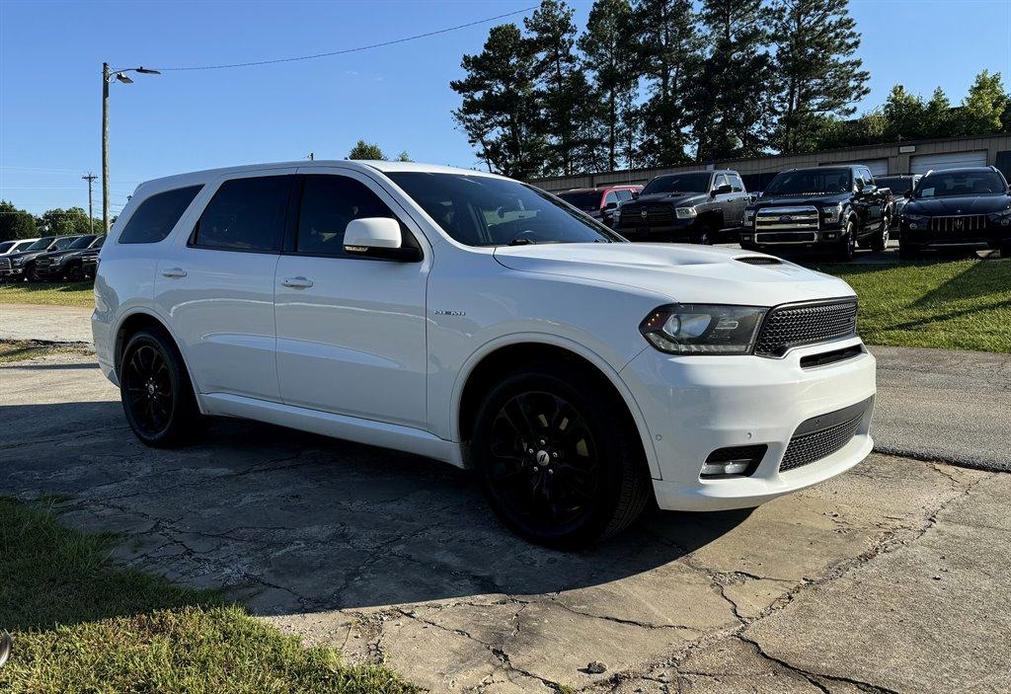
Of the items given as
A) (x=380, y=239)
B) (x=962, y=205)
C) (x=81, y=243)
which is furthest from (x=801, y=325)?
(x=81, y=243)

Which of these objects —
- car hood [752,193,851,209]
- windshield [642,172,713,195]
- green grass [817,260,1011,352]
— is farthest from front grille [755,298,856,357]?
windshield [642,172,713,195]

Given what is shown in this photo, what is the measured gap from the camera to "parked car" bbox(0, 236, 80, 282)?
3183 centimetres

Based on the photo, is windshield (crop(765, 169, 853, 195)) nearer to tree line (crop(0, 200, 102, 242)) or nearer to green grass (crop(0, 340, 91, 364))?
green grass (crop(0, 340, 91, 364))

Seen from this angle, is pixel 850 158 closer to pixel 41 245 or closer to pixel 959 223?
pixel 959 223

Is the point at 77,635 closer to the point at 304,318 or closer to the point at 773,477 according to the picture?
the point at 304,318

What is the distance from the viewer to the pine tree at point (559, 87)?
193 ft

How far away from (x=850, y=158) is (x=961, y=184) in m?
28.6

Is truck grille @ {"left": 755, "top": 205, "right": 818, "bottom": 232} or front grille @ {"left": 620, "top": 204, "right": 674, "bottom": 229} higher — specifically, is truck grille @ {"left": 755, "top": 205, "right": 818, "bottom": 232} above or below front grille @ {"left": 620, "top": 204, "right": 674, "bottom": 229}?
below

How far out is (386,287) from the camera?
4133 millimetres

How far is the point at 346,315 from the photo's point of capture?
428 centimetres

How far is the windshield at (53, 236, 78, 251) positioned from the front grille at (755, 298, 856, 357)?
3332cm

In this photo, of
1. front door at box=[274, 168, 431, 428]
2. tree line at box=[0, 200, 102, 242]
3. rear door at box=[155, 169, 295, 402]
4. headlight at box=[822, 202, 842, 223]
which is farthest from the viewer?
tree line at box=[0, 200, 102, 242]

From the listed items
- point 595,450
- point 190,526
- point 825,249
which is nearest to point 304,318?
point 190,526

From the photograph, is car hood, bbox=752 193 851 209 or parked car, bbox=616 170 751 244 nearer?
car hood, bbox=752 193 851 209
